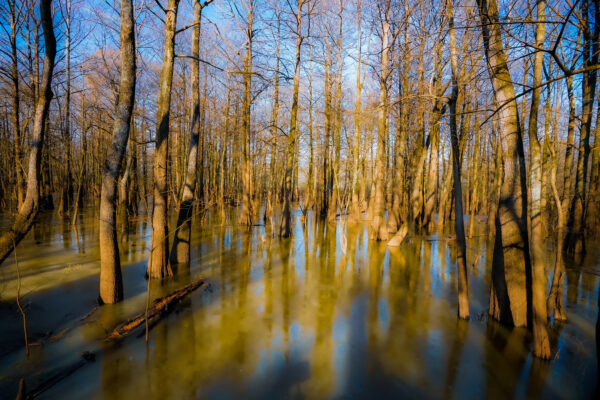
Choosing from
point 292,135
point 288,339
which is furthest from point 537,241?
point 292,135

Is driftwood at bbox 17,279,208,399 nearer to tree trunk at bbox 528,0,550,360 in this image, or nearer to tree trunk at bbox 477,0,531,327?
tree trunk at bbox 528,0,550,360

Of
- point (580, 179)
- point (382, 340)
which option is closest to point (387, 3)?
point (580, 179)

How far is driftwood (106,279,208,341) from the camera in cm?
395

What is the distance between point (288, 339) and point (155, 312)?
224 cm

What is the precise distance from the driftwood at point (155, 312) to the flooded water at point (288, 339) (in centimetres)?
16

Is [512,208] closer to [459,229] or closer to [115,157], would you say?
[459,229]

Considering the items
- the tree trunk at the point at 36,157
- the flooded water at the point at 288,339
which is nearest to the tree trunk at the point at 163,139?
the flooded water at the point at 288,339

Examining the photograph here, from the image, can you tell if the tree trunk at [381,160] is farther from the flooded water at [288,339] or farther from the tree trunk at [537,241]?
the tree trunk at [537,241]

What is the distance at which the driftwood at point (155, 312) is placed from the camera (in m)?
3.95

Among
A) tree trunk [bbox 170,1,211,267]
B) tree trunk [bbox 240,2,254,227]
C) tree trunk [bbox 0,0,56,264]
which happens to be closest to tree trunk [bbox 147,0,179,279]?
tree trunk [bbox 170,1,211,267]

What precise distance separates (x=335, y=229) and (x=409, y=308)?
950 cm

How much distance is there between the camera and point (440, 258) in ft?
30.0

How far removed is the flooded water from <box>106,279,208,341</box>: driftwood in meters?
0.16

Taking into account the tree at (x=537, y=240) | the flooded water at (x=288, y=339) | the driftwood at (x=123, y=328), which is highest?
the tree at (x=537, y=240)
